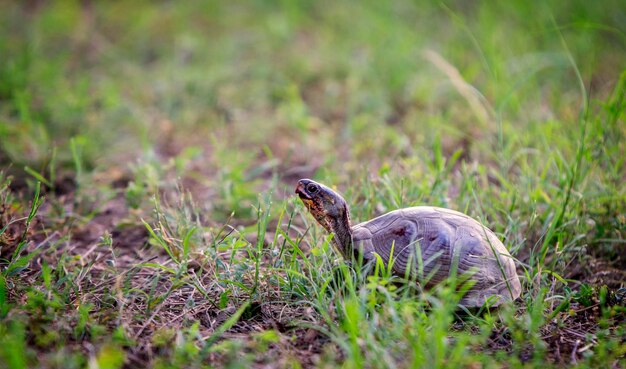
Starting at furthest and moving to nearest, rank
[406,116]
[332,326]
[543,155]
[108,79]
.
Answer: [108,79] → [406,116] → [543,155] → [332,326]

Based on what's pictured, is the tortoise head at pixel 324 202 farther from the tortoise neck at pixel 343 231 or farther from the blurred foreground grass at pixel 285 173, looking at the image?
the blurred foreground grass at pixel 285 173

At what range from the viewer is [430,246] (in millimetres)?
2430

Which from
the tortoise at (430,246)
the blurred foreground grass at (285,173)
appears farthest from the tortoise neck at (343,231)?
the blurred foreground grass at (285,173)

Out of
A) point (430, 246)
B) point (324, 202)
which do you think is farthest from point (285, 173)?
point (430, 246)

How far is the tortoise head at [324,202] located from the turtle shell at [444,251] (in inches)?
6.1

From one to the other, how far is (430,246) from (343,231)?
43cm

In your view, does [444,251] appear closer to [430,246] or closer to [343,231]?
[430,246]

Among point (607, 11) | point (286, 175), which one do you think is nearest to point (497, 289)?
point (286, 175)

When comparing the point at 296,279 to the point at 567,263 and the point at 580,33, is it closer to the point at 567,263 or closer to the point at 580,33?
the point at 567,263

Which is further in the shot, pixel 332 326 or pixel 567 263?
pixel 567 263

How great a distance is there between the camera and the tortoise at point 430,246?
240 cm

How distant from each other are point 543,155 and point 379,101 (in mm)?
1729

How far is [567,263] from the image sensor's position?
2.84 meters

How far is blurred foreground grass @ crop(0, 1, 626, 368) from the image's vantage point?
7.17ft
